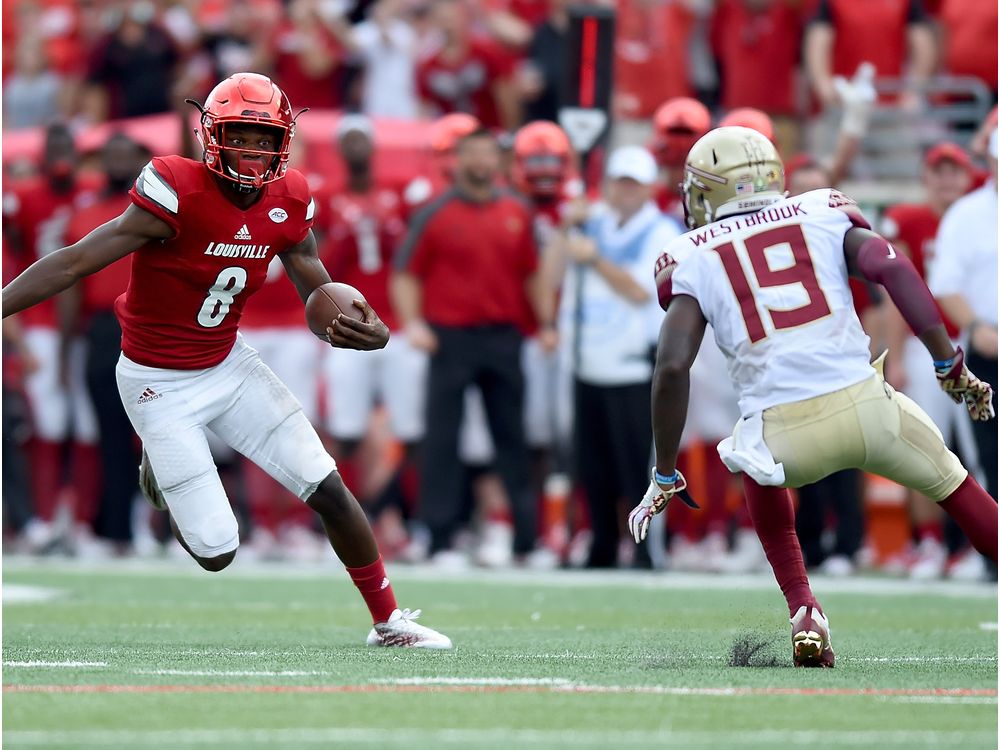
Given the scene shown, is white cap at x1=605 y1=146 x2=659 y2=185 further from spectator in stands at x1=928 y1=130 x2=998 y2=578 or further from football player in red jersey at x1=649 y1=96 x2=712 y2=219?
spectator in stands at x1=928 y1=130 x2=998 y2=578

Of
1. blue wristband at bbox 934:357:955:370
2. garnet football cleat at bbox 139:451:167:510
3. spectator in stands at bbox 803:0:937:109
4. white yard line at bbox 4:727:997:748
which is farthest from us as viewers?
spectator in stands at bbox 803:0:937:109

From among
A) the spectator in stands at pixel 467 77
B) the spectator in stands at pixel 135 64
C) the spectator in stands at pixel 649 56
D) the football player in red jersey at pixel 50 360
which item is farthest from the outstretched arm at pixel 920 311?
the spectator in stands at pixel 135 64

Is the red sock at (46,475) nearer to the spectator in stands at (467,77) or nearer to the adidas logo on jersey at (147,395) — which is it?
the spectator in stands at (467,77)

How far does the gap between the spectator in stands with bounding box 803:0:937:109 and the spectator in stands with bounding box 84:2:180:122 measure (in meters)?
4.95

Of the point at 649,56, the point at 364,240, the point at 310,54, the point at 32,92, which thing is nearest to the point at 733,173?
the point at 364,240

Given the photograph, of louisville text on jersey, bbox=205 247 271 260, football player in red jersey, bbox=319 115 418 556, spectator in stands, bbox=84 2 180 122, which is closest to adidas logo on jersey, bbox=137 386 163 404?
louisville text on jersey, bbox=205 247 271 260

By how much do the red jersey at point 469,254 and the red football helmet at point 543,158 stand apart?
42 cm

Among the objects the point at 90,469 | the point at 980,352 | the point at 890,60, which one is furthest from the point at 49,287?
the point at 890,60

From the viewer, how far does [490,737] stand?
14.7ft

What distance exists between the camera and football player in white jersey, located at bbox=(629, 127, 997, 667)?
5.85 meters

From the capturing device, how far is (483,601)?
917 cm

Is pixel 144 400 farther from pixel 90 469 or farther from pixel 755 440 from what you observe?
pixel 90 469

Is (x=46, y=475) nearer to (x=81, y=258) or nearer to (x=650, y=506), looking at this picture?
(x=81, y=258)

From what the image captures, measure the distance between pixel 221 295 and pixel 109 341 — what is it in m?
5.50
